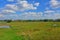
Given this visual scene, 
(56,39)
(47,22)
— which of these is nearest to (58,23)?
(47,22)

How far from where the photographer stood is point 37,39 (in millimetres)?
21219

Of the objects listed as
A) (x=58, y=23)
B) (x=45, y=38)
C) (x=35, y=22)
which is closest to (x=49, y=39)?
(x=45, y=38)

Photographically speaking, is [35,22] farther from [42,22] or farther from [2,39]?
[2,39]

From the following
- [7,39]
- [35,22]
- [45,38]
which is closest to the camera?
[7,39]

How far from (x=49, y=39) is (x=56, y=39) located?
1.02 meters

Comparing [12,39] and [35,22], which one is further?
[35,22]

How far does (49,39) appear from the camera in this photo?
21.3m

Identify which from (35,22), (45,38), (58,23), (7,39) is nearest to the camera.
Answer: (7,39)

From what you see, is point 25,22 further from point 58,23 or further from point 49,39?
point 49,39

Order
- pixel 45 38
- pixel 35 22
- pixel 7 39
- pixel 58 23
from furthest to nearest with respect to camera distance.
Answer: pixel 35 22 < pixel 58 23 < pixel 45 38 < pixel 7 39

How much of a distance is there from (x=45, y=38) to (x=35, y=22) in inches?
761

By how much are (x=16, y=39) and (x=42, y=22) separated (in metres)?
19.3

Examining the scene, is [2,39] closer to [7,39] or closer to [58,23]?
[7,39]

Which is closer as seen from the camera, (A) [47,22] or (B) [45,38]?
(B) [45,38]
